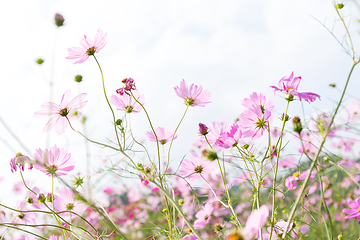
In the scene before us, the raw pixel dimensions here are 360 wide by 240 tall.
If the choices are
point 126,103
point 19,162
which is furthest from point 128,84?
point 19,162

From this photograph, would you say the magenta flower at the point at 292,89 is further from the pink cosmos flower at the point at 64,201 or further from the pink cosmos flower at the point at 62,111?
the pink cosmos flower at the point at 64,201

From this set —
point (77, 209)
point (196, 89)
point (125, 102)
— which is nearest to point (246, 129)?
point (196, 89)

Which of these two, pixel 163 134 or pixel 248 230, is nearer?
pixel 248 230

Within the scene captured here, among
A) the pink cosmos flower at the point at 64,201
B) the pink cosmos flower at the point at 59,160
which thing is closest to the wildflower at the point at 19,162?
the pink cosmos flower at the point at 59,160

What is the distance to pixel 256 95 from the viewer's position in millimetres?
808

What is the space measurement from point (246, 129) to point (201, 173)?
23 cm

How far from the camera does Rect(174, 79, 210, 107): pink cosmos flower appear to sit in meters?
0.90

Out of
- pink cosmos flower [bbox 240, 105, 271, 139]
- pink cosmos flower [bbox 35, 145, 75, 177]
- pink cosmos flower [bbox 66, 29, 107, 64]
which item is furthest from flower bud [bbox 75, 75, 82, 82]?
pink cosmos flower [bbox 240, 105, 271, 139]

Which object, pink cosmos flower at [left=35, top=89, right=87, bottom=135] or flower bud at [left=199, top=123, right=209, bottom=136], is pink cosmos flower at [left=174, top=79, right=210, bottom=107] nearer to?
flower bud at [left=199, top=123, right=209, bottom=136]

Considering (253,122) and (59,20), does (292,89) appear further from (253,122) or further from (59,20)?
(59,20)

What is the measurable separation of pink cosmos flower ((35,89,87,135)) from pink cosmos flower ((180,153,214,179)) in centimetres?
34

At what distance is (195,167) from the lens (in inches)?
36.5

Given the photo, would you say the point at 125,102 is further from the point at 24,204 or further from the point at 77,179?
the point at 24,204

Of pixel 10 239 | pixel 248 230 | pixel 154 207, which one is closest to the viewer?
Result: pixel 248 230
